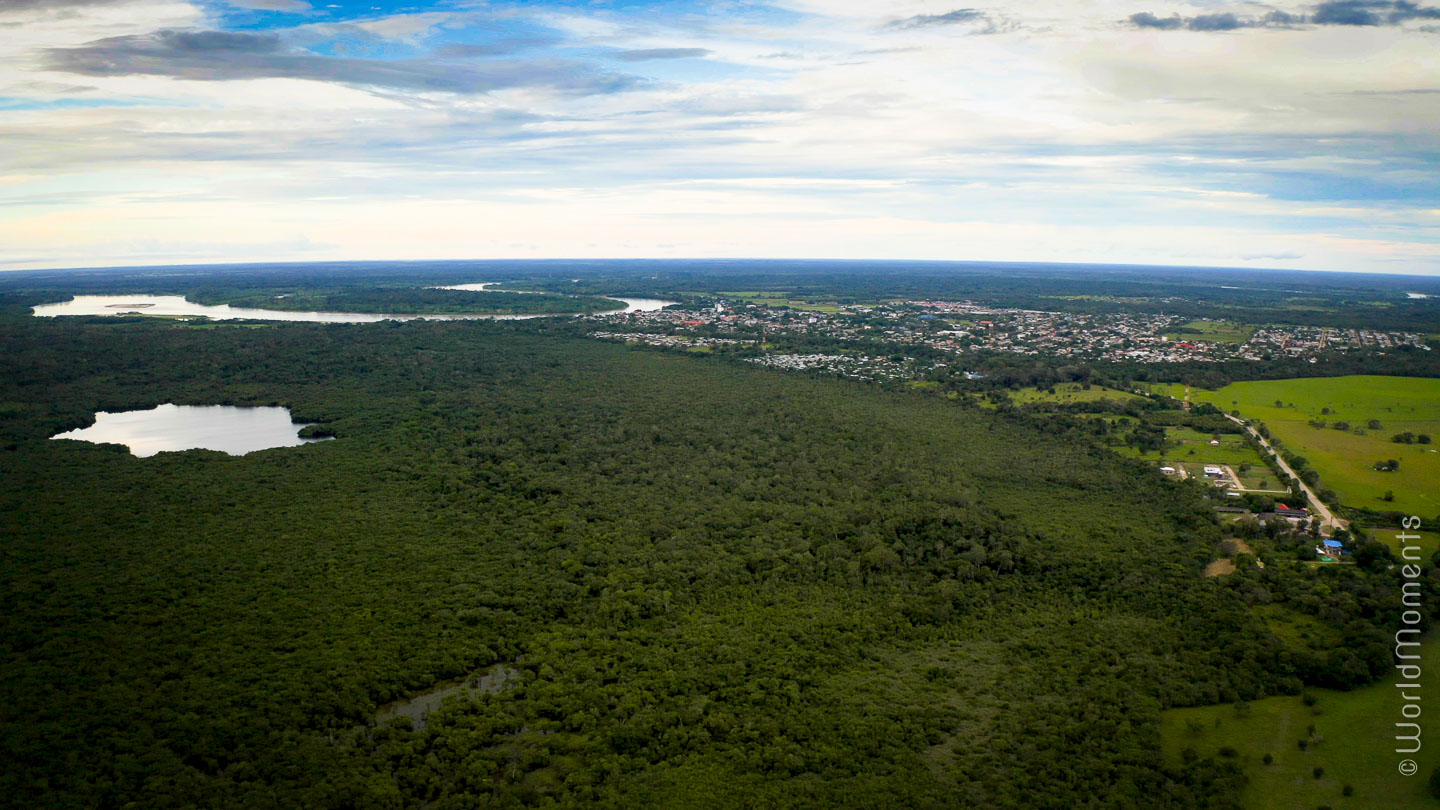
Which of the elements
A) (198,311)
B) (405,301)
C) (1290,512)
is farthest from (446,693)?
(198,311)

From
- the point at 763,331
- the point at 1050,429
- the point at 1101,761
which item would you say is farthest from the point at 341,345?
Result: the point at 1101,761

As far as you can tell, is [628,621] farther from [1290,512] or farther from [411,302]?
[411,302]

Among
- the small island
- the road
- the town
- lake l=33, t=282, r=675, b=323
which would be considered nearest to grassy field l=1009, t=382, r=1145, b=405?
the town

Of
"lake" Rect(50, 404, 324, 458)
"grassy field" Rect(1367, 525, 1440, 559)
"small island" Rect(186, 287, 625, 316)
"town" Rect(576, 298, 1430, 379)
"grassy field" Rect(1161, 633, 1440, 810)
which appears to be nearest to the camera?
"grassy field" Rect(1161, 633, 1440, 810)

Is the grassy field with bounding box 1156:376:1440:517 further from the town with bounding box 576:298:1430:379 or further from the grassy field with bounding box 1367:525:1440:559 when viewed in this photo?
the town with bounding box 576:298:1430:379

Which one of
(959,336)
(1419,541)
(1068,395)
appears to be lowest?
(1419,541)

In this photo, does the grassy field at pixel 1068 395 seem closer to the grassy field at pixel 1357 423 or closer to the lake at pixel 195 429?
the grassy field at pixel 1357 423
